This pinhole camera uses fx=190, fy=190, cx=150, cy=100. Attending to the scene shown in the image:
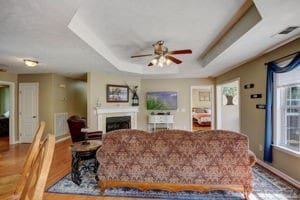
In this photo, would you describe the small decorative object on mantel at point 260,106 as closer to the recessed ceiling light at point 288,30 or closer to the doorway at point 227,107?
the recessed ceiling light at point 288,30

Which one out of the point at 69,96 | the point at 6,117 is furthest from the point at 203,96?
the point at 6,117

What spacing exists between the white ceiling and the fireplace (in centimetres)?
270

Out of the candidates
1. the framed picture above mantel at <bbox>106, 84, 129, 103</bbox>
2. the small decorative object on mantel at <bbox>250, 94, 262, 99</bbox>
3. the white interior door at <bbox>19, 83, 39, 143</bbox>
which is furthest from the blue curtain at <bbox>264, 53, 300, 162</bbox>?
the white interior door at <bbox>19, 83, 39, 143</bbox>

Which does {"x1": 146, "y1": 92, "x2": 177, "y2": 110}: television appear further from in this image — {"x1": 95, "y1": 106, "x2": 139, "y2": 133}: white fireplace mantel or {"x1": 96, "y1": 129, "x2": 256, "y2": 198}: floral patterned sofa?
Answer: {"x1": 96, "y1": 129, "x2": 256, "y2": 198}: floral patterned sofa

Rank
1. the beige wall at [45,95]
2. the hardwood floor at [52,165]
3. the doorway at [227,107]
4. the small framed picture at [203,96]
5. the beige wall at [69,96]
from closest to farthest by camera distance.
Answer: the hardwood floor at [52,165], the beige wall at [45,95], the beige wall at [69,96], the doorway at [227,107], the small framed picture at [203,96]

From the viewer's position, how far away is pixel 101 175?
2896 millimetres

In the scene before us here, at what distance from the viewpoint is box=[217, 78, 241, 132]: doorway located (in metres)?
7.69

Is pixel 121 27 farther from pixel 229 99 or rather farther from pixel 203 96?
pixel 203 96

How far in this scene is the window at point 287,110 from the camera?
3418 millimetres

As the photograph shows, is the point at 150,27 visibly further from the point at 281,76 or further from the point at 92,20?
the point at 281,76

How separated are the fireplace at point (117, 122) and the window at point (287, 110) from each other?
16.3 ft

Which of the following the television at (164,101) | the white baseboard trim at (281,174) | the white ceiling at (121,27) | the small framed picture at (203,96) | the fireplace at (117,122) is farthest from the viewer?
the small framed picture at (203,96)

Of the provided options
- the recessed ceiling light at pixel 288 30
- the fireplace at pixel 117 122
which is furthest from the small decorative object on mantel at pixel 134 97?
the recessed ceiling light at pixel 288 30

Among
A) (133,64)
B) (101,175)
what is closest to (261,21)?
(101,175)
